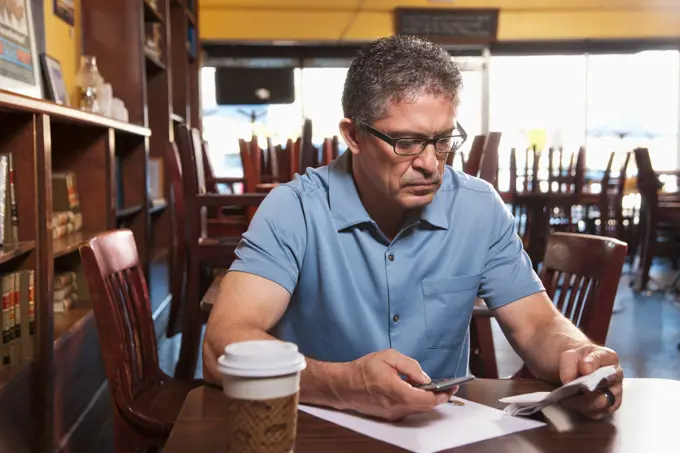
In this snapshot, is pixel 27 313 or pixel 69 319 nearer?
pixel 27 313

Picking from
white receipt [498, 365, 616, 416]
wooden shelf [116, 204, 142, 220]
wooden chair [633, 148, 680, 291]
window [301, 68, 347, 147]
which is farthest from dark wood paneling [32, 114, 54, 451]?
window [301, 68, 347, 147]

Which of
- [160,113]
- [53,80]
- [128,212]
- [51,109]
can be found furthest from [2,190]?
[160,113]

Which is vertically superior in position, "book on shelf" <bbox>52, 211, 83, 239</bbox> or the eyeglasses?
the eyeglasses

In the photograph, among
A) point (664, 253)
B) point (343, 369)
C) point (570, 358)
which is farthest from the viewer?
point (664, 253)

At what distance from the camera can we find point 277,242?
4.46 feet

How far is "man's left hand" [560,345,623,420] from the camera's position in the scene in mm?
990

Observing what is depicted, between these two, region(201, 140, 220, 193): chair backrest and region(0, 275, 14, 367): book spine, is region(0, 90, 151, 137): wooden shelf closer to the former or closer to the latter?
region(0, 275, 14, 367): book spine

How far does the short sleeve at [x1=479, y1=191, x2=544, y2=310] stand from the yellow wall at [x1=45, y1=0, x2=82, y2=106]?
271 cm

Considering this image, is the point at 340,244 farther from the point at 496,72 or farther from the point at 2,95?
the point at 496,72

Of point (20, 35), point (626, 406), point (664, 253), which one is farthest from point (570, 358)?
point (664, 253)

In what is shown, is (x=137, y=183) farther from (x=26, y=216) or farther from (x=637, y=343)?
(x=637, y=343)

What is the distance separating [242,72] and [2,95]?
6671 millimetres

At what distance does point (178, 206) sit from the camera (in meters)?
3.46

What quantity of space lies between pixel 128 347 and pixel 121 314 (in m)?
0.08
